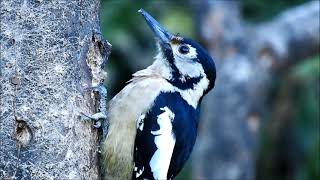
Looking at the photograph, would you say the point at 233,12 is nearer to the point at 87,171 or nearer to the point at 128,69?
the point at 128,69

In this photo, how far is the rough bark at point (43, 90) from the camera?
135 inches

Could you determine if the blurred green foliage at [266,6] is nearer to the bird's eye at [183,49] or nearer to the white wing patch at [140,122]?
the bird's eye at [183,49]

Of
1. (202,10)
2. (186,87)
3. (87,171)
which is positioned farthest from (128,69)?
(87,171)

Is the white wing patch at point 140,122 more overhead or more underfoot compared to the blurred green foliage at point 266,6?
more underfoot

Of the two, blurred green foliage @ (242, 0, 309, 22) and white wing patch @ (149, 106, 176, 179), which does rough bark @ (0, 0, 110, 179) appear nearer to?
white wing patch @ (149, 106, 176, 179)

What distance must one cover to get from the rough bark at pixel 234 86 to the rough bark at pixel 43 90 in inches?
111

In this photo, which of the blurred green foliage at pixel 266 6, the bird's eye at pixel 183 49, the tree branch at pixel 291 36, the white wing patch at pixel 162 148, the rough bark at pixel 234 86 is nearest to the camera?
the white wing patch at pixel 162 148

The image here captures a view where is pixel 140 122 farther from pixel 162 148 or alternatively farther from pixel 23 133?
pixel 23 133

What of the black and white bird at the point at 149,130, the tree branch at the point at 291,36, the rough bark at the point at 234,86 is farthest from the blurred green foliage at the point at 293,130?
the black and white bird at the point at 149,130

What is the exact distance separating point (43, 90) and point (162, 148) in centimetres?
70

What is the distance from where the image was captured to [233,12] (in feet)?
21.1

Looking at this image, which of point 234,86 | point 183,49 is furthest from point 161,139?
point 234,86

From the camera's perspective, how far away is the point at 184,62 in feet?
14.1

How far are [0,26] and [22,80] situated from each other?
0.80ft
